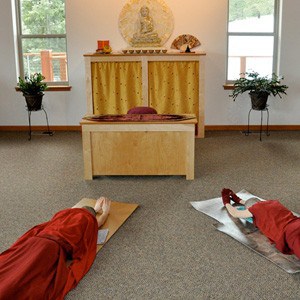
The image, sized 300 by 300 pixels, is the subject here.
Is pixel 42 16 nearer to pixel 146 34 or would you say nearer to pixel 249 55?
pixel 146 34

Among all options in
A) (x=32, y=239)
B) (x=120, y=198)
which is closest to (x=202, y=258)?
(x=32, y=239)

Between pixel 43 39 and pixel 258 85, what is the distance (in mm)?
2970

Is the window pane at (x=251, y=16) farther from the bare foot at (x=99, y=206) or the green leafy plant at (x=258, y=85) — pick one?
the bare foot at (x=99, y=206)

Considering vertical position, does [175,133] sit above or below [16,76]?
below

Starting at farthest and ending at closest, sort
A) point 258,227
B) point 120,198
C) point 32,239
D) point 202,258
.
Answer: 1. point 120,198
2. point 258,227
3. point 202,258
4. point 32,239

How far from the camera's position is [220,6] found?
596 centimetres

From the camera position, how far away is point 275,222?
2654 millimetres

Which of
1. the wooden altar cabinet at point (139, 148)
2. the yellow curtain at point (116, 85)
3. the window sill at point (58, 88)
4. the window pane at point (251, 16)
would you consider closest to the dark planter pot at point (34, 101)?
the window sill at point (58, 88)

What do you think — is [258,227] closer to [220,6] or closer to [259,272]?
[259,272]

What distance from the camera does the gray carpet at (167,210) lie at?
2.30 metres

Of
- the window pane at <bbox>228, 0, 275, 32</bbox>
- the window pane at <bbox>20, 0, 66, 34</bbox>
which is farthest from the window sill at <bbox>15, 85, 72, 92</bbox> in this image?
the window pane at <bbox>228, 0, 275, 32</bbox>

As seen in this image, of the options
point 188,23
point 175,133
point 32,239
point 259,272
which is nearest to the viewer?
point 32,239

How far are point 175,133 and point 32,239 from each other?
6.58 ft

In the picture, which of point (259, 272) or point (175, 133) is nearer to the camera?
point (259, 272)
